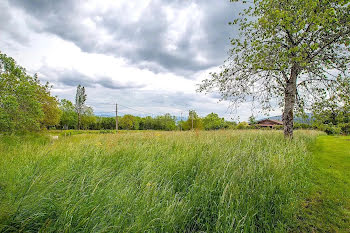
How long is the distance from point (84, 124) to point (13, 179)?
240ft

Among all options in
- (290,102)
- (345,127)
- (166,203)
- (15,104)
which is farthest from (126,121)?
(166,203)

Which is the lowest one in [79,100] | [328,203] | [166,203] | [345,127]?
[328,203]

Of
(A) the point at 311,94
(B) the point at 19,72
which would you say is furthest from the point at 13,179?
(B) the point at 19,72

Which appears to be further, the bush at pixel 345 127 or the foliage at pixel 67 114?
the foliage at pixel 67 114

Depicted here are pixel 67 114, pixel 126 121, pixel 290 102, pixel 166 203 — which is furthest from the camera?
pixel 126 121

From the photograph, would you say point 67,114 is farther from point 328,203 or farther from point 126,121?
point 328,203

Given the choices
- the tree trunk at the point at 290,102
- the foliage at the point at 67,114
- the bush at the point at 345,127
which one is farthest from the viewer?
the foliage at the point at 67,114

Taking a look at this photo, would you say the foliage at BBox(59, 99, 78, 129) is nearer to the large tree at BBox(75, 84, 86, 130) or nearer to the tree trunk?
the large tree at BBox(75, 84, 86, 130)

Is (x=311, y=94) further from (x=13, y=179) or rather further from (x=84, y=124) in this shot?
(x=84, y=124)

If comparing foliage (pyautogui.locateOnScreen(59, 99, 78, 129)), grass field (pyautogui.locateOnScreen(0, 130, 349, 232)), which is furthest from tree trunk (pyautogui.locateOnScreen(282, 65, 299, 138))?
foliage (pyautogui.locateOnScreen(59, 99, 78, 129))

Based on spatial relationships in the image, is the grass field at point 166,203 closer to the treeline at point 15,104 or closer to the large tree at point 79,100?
the treeline at point 15,104

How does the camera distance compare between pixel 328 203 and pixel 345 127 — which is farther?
pixel 345 127

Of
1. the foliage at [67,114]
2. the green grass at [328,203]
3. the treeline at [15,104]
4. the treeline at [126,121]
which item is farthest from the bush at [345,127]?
the foliage at [67,114]

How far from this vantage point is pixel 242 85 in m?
8.05
